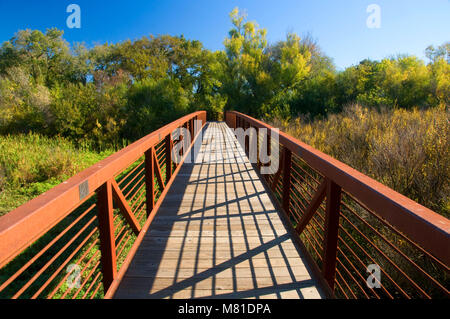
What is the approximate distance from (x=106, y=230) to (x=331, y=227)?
143 cm

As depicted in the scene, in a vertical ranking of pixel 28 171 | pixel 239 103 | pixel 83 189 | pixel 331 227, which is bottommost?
pixel 28 171

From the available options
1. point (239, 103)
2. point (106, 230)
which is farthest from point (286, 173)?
point (239, 103)

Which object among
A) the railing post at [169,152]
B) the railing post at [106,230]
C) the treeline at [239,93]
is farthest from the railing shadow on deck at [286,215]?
the treeline at [239,93]

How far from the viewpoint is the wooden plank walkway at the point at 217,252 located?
214 centimetres

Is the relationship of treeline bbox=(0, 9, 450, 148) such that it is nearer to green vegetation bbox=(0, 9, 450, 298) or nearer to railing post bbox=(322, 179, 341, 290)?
green vegetation bbox=(0, 9, 450, 298)

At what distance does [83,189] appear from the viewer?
1537 millimetres

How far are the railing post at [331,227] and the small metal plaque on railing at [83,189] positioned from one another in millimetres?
1426

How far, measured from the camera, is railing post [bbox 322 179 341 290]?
2002 millimetres

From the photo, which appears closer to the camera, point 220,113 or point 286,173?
point 286,173

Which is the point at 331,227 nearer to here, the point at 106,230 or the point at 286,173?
the point at 286,173

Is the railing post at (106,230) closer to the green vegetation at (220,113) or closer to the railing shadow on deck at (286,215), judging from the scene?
the railing shadow on deck at (286,215)

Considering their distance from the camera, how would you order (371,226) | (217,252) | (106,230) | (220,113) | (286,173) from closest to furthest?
(371,226) < (106,230) < (217,252) < (286,173) < (220,113)

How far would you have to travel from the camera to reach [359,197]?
1571 mm

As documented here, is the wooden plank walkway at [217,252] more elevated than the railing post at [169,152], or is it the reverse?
the railing post at [169,152]
